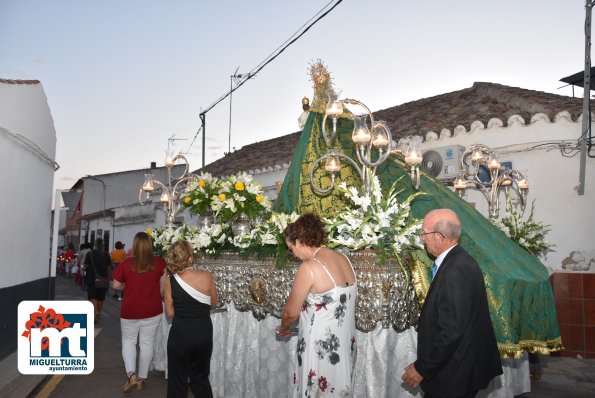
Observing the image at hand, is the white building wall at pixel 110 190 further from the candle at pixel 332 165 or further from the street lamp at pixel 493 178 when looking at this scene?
the candle at pixel 332 165

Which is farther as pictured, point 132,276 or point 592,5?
point 592,5

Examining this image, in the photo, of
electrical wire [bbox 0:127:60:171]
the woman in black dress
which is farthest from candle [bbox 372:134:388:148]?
electrical wire [bbox 0:127:60:171]

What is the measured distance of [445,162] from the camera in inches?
449

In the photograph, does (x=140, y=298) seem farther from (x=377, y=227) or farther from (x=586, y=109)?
(x=586, y=109)

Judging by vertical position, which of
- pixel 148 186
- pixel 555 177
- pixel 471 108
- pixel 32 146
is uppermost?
pixel 471 108

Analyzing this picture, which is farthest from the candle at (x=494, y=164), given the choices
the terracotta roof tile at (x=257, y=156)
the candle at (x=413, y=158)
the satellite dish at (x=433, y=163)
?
the terracotta roof tile at (x=257, y=156)

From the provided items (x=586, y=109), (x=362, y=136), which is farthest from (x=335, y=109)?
(x=586, y=109)

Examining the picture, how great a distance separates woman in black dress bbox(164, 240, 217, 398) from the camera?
15.2 feet

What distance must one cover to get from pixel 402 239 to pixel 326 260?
114cm

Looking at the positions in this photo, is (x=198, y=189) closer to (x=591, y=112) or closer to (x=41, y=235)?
(x=41, y=235)

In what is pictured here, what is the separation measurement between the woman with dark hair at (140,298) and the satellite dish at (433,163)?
6.77m

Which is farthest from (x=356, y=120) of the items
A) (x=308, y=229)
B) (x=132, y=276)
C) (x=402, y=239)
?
(x=132, y=276)

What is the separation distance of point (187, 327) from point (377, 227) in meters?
1.92

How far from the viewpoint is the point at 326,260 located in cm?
412
